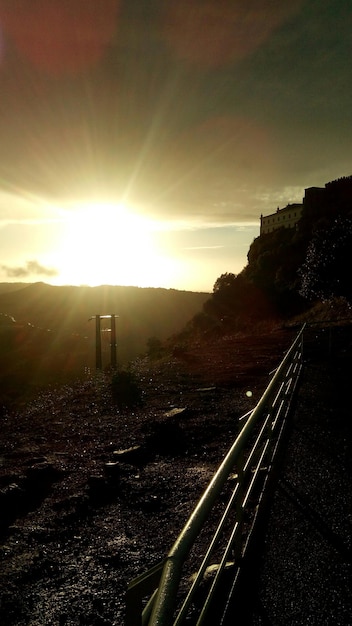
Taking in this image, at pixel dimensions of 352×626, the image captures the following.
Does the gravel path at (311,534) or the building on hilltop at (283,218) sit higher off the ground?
the building on hilltop at (283,218)

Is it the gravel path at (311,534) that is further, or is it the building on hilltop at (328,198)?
the building on hilltop at (328,198)

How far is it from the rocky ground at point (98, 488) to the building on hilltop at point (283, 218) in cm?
8286

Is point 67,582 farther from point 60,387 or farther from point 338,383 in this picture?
point 60,387

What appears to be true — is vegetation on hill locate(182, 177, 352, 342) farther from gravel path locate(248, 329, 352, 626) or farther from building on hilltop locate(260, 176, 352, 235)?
gravel path locate(248, 329, 352, 626)

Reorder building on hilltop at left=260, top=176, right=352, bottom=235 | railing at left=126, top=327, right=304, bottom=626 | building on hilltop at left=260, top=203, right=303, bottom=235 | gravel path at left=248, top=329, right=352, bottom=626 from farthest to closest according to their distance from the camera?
building on hilltop at left=260, top=203, right=303, bottom=235, building on hilltop at left=260, top=176, right=352, bottom=235, gravel path at left=248, top=329, right=352, bottom=626, railing at left=126, top=327, right=304, bottom=626

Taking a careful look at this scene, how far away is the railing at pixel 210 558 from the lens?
4.84 feet

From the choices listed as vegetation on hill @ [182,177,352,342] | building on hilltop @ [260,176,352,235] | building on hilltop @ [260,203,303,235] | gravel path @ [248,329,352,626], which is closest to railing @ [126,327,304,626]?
gravel path @ [248,329,352,626]

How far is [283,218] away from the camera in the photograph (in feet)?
311

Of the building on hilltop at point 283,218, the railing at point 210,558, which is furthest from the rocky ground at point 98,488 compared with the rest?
the building on hilltop at point 283,218

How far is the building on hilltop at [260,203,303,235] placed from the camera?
90.4 metres

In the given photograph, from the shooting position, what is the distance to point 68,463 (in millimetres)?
7777

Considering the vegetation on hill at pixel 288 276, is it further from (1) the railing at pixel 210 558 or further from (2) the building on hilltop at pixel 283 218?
(1) the railing at pixel 210 558

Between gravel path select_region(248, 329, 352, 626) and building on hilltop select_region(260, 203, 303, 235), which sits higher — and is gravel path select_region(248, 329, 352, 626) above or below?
below

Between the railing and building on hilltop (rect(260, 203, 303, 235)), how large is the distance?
88219 mm
